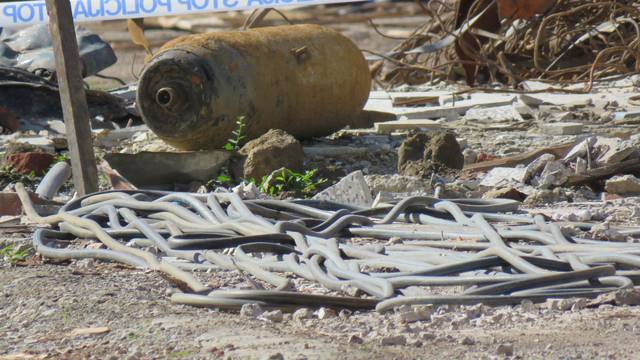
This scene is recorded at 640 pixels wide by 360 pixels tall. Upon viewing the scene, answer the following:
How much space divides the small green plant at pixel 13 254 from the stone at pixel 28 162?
2.52 meters

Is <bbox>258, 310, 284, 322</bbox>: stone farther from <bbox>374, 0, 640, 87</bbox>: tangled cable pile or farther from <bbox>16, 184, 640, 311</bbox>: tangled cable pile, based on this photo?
<bbox>374, 0, 640, 87</bbox>: tangled cable pile

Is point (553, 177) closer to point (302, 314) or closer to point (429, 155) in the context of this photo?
point (429, 155)

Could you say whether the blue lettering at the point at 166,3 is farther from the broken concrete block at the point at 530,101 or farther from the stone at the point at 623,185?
the stone at the point at 623,185

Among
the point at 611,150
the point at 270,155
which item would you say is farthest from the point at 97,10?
the point at 611,150

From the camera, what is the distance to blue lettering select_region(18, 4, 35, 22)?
1127cm

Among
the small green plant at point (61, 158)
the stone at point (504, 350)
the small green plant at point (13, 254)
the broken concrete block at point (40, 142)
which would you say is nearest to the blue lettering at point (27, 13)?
the broken concrete block at point (40, 142)

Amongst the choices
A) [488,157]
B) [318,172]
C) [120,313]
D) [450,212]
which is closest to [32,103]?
[318,172]

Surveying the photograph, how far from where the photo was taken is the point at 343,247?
4.50 metres

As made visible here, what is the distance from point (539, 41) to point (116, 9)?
13.3ft

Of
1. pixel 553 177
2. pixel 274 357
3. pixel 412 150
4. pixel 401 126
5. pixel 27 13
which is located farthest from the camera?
pixel 27 13

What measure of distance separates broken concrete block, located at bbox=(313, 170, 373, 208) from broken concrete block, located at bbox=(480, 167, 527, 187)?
101cm

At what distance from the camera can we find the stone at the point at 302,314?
3662 mm

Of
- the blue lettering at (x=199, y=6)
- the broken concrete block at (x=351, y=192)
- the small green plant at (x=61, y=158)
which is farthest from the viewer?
the blue lettering at (x=199, y=6)

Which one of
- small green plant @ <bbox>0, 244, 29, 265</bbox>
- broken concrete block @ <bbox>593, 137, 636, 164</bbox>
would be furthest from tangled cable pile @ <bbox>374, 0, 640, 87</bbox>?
small green plant @ <bbox>0, 244, 29, 265</bbox>
